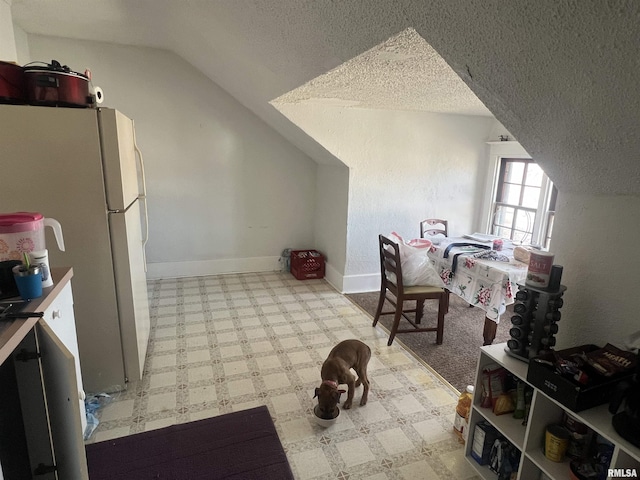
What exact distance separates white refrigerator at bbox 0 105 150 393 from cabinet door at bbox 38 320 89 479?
92 centimetres

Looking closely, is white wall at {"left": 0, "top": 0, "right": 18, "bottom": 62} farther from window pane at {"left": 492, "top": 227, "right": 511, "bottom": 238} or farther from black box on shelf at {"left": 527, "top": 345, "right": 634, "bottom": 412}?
window pane at {"left": 492, "top": 227, "right": 511, "bottom": 238}

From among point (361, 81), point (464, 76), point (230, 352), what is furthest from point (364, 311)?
point (464, 76)

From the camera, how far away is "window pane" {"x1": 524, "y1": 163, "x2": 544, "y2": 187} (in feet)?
12.2

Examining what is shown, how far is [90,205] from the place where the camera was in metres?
1.94

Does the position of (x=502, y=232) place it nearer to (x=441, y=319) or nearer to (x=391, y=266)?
(x=441, y=319)

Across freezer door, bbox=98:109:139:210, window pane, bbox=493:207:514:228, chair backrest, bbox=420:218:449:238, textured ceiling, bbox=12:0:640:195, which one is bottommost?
chair backrest, bbox=420:218:449:238

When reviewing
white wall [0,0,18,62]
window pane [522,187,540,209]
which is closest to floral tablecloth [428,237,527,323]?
window pane [522,187,540,209]

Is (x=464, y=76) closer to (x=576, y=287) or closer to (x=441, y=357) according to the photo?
(x=576, y=287)

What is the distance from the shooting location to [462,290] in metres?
2.75

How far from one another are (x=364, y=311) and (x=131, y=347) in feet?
6.78

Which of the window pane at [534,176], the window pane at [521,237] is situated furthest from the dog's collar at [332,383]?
the window pane at [534,176]

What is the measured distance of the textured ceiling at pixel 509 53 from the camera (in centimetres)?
87

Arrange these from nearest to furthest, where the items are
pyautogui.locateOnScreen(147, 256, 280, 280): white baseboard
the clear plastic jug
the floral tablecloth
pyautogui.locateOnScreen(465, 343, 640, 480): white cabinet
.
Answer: pyautogui.locateOnScreen(465, 343, 640, 480): white cabinet, the clear plastic jug, the floral tablecloth, pyautogui.locateOnScreen(147, 256, 280, 280): white baseboard

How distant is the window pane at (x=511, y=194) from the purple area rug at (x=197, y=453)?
11.4 feet
